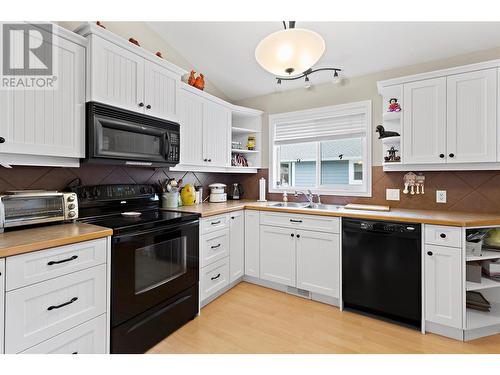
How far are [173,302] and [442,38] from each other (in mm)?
3312

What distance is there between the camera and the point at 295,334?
199cm

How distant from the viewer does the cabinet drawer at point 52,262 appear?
115 cm

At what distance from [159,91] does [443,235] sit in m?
2.64

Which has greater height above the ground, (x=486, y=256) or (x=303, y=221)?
(x=303, y=221)

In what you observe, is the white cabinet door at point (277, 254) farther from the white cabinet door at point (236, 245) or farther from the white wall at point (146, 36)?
the white wall at point (146, 36)

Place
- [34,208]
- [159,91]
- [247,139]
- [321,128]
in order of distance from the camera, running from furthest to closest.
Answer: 1. [247,139]
2. [321,128]
3. [159,91]
4. [34,208]

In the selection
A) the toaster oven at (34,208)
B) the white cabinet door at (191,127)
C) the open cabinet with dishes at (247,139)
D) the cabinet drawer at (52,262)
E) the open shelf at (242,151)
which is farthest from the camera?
the open cabinet with dishes at (247,139)

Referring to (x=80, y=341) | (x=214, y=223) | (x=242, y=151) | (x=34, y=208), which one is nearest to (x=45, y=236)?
(x=34, y=208)

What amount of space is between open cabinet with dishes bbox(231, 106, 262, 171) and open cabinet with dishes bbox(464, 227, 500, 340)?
2.47 m

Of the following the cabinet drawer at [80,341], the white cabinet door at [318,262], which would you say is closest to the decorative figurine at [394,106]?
the white cabinet door at [318,262]

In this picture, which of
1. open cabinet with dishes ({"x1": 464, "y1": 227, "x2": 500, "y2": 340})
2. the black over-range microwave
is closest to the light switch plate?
Answer: open cabinet with dishes ({"x1": 464, "y1": 227, "x2": 500, "y2": 340})

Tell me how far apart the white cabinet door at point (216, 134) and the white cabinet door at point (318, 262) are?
132 centimetres

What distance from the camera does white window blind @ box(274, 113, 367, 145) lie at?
116 inches

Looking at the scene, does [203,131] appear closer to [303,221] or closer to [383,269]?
[303,221]
